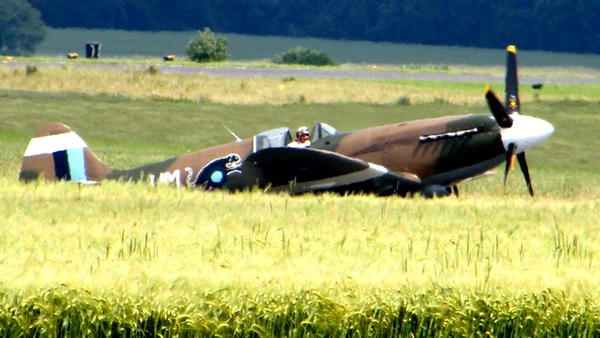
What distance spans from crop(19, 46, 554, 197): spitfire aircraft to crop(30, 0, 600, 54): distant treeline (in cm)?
7411

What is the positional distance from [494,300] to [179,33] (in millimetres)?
97745

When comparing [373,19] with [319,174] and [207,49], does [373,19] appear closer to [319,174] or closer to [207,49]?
[207,49]

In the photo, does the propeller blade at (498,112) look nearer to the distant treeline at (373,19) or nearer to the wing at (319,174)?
the wing at (319,174)

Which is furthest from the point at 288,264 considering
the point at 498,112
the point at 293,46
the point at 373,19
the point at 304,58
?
the point at 373,19

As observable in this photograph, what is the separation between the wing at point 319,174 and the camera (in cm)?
1425

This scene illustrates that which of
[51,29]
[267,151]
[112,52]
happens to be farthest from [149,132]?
[51,29]

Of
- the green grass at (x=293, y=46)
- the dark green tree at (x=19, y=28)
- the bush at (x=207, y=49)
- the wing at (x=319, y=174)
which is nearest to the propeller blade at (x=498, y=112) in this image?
the wing at (x=319, y=174)

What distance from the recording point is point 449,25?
96.2 m

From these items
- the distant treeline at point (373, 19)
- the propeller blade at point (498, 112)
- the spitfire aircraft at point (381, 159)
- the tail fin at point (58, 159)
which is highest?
the distant treeline at point (373, 19)

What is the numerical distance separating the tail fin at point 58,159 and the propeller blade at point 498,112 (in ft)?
19.9

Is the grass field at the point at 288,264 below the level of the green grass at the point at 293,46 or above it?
below

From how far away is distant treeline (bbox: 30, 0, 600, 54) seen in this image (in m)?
87.8

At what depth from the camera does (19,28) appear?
9638 cm

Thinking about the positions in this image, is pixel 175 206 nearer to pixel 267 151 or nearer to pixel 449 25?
pixel 267 151
